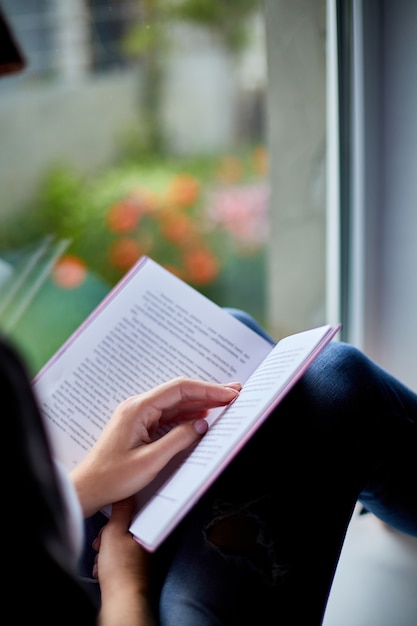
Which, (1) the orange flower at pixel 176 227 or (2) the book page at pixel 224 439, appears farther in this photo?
(1) the orange flower at pixel 176 227

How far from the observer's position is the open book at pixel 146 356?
62 cm

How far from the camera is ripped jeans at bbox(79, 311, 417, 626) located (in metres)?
0.55

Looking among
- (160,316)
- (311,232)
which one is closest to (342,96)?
(311,232)

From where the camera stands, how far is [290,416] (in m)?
0.64

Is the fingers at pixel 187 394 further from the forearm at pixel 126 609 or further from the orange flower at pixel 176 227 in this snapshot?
the orange flower at pixel 176 227

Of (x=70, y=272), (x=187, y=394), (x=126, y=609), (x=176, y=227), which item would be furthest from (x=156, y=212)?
(x=126, y=609)

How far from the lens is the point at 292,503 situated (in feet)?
1.95

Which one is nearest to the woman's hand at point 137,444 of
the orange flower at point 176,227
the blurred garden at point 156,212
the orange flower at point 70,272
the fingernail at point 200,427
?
the fingernail at point 200,427

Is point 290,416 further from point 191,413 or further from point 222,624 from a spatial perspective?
point 222,624

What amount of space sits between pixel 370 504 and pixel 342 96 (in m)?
0.60

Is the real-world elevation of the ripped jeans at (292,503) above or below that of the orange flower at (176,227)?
above

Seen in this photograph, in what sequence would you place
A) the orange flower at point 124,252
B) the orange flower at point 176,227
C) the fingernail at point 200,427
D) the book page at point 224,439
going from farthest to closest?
the orange flower at point 176,227, the orange flower at point 124,252, the fingernail at point 200,427, the book page at point 224,439

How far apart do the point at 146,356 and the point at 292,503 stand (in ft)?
0.71

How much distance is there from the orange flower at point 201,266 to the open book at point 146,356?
1056mm
